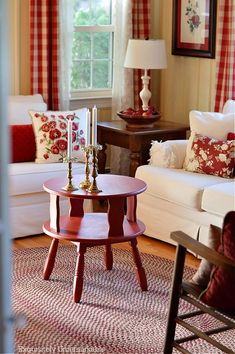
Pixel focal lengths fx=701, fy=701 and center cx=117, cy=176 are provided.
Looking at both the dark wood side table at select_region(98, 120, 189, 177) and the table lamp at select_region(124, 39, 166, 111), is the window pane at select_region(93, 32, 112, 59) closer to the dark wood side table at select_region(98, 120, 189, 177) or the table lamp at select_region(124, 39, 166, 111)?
the table lamp at select_region(124, 39, 166, 111)

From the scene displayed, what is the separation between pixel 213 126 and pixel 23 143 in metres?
1.30

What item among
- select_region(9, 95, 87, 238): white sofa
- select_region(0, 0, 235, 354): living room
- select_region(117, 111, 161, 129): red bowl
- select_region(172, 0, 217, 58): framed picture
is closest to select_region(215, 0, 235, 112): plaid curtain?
select_region(0, 0, 235, 354): living room

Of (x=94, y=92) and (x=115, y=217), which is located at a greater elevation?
(x=94, y=92)

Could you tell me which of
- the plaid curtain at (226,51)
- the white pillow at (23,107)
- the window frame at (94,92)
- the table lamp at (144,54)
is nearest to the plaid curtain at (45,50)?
the white pillow at (23,107)

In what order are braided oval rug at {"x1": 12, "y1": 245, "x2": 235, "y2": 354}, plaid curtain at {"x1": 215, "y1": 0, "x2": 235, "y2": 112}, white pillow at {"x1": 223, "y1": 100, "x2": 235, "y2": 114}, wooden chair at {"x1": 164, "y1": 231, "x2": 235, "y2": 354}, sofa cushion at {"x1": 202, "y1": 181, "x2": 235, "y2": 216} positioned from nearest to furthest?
wooden chair at {"x1": 164, "y1": 231, "x2": 235, "y2": 354} < braided oval rug at {"x1": 12, "y1": 245, "x2": 235, "y2": 354} < sofa cushion at {"x1": 202, "y1": 181, "x2": 235, "y2": 216} < white pillow at {"x1": 223, "y1": 100, "x2": 235, "y2": 114} < plaid curtain at {"x1": 215, "y1": 0, "x2": 235, "y2": 112}

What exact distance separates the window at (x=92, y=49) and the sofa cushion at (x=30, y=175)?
1.20m

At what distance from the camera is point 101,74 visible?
5.92m

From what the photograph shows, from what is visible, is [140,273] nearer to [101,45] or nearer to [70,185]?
[70,185]

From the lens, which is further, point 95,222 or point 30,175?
point 30,175

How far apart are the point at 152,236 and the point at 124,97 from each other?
1527 mm

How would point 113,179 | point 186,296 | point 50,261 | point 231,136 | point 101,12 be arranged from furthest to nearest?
point 101,12, point 231,136, point 113,179, point 50,261, point 186,296

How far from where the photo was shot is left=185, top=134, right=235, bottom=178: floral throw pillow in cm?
449

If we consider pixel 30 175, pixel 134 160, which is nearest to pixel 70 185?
pixel 30 175

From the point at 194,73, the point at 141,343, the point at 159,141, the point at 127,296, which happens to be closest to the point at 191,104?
the point at 194,73
